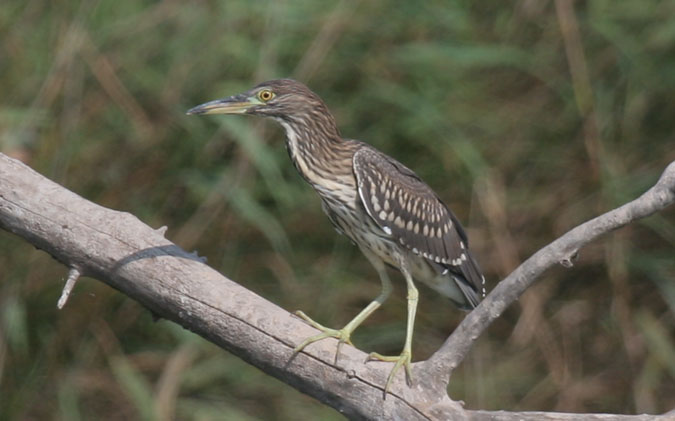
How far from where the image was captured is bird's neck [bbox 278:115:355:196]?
10.6 feet

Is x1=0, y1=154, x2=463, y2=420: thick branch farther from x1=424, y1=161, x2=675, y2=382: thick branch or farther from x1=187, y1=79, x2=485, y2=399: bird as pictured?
x1=187, y1=79, x2=485, y2=399: bird

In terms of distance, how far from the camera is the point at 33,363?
159 inches

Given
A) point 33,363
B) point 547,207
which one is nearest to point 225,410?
point 33,363

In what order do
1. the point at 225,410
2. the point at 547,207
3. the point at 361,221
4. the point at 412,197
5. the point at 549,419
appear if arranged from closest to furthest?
the point at 549,419
the point at 361,221
the point at 412,197
the point at 225,410
the point at 547,207

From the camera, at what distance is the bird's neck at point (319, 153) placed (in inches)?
127

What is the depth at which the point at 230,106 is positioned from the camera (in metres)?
3.21

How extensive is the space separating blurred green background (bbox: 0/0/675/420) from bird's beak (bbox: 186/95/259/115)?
755mm

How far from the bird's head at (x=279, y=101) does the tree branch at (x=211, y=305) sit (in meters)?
0.52

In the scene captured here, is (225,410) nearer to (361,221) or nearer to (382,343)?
(382,343)

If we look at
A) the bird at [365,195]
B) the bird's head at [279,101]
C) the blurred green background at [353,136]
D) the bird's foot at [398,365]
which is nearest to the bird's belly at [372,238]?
the bird at [365,195]

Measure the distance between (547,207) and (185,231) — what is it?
1.34 metres

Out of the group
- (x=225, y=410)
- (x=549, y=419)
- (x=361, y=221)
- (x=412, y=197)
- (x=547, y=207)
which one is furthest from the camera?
(x=547, y=207)

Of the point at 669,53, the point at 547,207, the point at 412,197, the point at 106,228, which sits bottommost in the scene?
the point at 106,228

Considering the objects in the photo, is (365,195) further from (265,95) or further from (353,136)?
(353,136)
